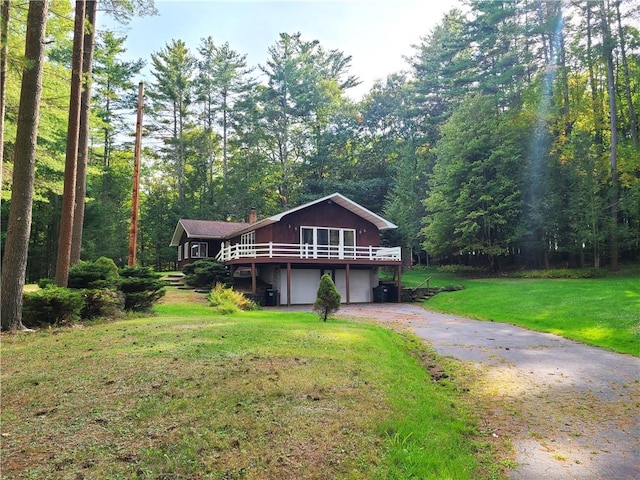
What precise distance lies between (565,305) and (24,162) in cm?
1613

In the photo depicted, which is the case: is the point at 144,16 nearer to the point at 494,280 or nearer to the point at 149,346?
the point at 149,346

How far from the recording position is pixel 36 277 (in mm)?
25859

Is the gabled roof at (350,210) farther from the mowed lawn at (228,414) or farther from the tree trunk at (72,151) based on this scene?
the mowed lawn at (228,414)

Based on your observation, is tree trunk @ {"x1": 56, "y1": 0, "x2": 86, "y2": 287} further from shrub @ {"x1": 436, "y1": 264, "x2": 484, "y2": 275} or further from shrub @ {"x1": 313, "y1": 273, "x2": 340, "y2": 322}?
shrub @ {"x1": 436, "y1": 264, "x2": 484, "y2": 275}

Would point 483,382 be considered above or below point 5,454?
below

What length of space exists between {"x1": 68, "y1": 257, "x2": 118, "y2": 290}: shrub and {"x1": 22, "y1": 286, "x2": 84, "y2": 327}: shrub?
1.53 m

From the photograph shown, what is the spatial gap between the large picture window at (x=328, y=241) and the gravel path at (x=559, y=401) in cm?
1190

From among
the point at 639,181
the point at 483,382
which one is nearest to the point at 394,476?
the point at 483,382

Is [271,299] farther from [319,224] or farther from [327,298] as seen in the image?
[327,298]

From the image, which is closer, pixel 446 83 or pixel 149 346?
pixel 149 346

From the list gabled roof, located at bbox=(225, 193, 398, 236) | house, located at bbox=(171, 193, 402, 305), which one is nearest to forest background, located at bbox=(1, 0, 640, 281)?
gabled roof, located at bbox=(225, 193, 398, 236)

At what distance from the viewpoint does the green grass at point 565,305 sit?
33.8 feet

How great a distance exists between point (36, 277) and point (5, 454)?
1104 inches

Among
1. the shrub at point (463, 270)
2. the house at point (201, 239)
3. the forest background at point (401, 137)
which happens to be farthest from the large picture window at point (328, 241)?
the shrub at point (463, 270)
